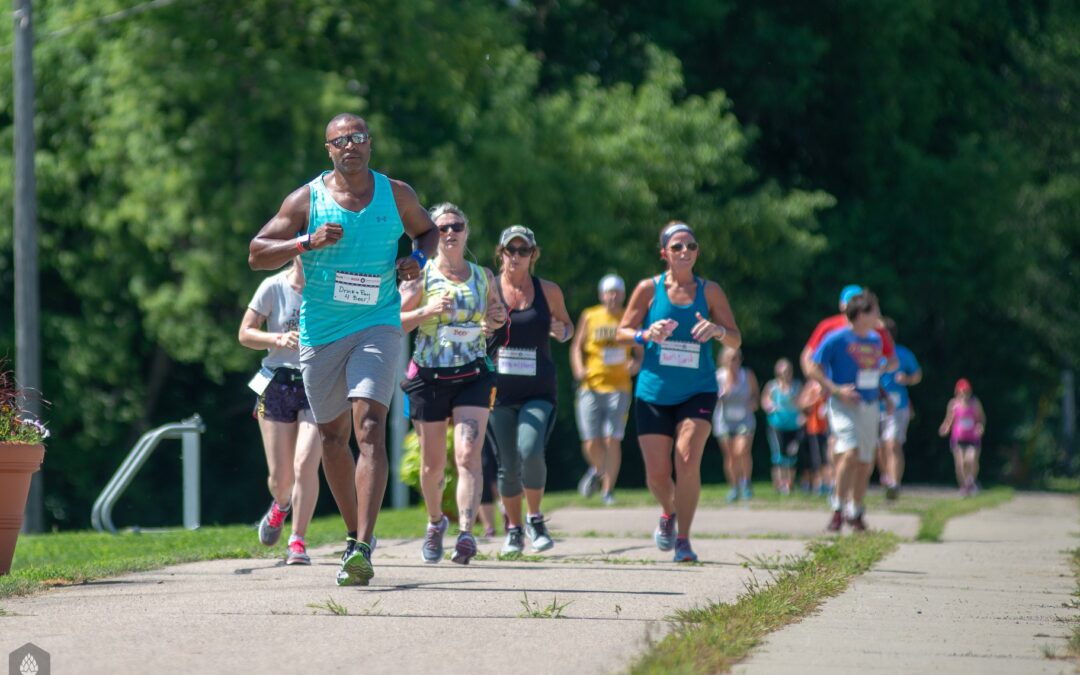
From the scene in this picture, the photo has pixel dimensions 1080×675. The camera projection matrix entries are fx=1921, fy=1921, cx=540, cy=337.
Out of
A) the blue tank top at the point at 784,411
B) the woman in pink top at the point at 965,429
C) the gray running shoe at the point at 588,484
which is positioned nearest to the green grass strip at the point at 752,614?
the gray running shoe at the point at 588,484

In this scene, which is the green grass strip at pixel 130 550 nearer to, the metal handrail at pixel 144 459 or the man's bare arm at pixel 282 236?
the metal handrail at pixel 144 459

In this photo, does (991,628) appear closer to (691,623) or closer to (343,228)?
(691,623)

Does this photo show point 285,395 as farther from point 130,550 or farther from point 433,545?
point 130,550

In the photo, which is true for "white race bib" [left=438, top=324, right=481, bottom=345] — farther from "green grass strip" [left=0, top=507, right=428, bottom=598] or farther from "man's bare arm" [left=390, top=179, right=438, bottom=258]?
"green grass strip" [left=0, top=507, right=428, bottom=598]

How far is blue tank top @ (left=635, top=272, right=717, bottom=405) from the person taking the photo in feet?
35.2

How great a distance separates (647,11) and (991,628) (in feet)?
85.0

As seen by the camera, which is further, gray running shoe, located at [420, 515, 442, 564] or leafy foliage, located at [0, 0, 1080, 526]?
leafy foliage, located at [0, 0, 1080, 526]

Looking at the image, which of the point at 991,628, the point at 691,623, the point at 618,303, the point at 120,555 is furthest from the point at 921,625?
the point at 618,303

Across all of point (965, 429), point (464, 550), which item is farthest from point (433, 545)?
point (965, 429)

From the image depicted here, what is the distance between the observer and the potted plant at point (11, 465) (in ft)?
30.2

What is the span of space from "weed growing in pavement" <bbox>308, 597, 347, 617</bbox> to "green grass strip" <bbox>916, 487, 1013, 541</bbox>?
657 centimetres

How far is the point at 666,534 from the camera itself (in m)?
11.0

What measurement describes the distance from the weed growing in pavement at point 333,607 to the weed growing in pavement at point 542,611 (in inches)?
26.3

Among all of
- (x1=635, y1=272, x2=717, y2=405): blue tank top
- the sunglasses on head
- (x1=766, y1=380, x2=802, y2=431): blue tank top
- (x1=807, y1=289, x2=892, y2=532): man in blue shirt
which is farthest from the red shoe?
(x1=766, y1=380, x2=802, y2=431): blue tank top
